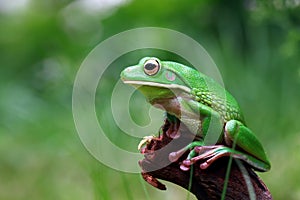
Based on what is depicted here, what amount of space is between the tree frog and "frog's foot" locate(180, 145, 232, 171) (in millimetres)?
22

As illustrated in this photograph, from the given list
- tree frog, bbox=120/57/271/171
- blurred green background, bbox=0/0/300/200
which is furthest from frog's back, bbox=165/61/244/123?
blurred green background, bbox=0/0/300/200

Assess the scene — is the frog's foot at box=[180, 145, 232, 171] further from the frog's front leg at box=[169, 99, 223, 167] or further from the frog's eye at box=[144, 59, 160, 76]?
the frog's eye at box=[144, 59, 160, 76]

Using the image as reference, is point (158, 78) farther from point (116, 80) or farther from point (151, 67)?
point (116, 80)

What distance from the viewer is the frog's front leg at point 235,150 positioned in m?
0.69

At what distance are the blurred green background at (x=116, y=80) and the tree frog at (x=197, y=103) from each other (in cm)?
24

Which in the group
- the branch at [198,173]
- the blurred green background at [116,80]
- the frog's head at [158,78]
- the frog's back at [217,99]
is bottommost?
the branch at [198,173]

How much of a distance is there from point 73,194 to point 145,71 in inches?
37.6

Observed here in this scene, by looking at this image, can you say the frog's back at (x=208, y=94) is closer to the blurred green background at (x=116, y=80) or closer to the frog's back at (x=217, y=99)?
the frog's back at (x=217, y=99)

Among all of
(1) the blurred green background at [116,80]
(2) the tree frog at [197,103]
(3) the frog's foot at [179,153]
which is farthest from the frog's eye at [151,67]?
(1) the blurred green background at [116,80]

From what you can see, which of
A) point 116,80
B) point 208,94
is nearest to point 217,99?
point 208,94

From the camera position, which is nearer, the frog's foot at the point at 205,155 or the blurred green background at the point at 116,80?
the frog's foot at the point at 205,155

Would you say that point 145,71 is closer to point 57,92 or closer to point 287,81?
point 287,81

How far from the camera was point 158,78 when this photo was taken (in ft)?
2.48

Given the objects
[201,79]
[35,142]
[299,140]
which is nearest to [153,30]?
[35,142]
